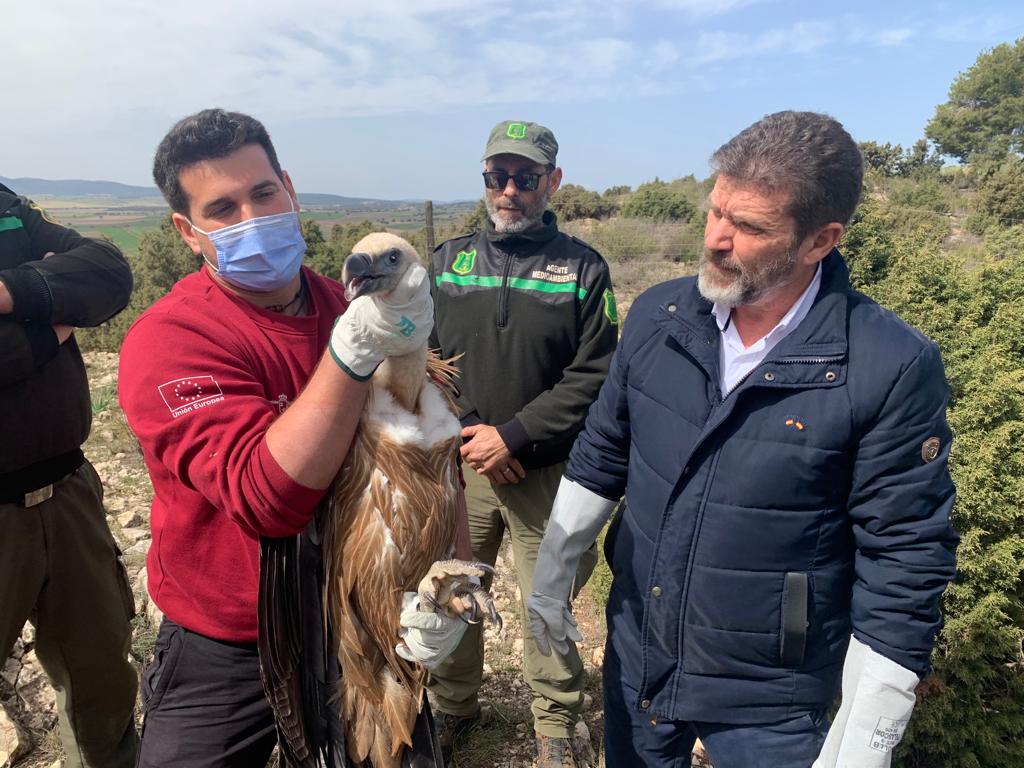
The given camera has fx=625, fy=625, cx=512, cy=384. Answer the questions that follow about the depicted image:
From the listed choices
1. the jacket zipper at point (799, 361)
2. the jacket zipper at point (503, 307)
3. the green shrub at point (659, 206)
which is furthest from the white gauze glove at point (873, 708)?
the green shrub at point (659, 206)

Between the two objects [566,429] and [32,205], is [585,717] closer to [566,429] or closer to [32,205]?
[566,429]

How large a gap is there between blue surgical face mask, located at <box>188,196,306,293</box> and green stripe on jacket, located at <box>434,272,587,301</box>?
4.76ft

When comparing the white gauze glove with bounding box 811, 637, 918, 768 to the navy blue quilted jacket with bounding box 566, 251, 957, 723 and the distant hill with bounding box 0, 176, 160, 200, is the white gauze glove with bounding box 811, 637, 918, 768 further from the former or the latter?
the distant hill with bounding box 0, 176, 160, 200

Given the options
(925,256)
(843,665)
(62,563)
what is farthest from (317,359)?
(925,256)

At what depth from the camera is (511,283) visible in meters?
3.31

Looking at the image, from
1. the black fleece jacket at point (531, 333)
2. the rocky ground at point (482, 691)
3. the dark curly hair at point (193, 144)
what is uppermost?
the dark curly hair at point (193, 144)

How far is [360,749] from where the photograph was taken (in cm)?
199

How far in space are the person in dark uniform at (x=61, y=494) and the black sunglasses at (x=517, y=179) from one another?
1.84m

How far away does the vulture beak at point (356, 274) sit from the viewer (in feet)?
4.94

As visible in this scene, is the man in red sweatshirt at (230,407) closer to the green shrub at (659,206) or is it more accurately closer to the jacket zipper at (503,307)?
the jacket zipper at (503,307)

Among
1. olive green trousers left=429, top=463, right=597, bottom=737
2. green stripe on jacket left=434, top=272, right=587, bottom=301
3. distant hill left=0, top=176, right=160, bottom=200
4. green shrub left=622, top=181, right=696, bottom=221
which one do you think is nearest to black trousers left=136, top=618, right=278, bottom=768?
olive green trousers left=429, top=463, right=597, bottom=737

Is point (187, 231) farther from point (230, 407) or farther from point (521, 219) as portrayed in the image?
point (521, 219)

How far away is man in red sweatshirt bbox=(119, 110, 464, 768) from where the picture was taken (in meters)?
1.51

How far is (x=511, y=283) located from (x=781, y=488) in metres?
1.85
